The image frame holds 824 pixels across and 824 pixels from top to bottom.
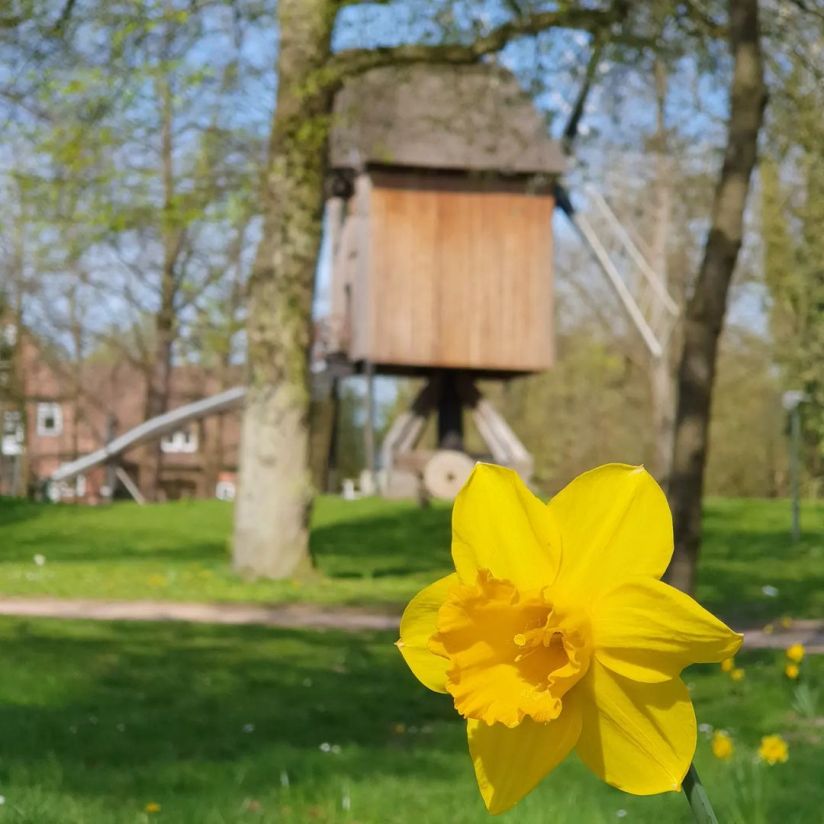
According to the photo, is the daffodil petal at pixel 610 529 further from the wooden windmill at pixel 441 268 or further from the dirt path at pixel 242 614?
the wooden windmill at pixel 441 268

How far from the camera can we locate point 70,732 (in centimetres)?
557

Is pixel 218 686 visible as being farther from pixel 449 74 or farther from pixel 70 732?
pixel 449 74

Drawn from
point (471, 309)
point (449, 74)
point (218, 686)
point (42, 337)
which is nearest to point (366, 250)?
point (471, 309)

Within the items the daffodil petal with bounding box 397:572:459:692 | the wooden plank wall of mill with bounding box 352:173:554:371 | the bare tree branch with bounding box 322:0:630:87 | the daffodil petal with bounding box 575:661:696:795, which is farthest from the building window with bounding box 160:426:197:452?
the daffodil petal with bounding box 575:661:696:795

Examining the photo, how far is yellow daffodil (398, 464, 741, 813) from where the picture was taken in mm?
1253

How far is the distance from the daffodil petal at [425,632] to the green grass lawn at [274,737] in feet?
5.27

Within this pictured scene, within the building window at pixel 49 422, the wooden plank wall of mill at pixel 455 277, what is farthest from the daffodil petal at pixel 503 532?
the building window at pixel 49 422

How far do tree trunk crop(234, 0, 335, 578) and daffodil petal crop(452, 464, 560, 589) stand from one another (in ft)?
41.0

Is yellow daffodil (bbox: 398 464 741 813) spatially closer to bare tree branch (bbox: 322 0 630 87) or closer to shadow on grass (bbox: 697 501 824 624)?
shadow on grass (bbox: 697 501 824 624)

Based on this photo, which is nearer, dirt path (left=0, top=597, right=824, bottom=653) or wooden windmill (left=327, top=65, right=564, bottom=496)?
dirt path (left=0, top=597, right=824, bottom=653)

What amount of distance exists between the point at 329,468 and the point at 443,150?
10422 mm

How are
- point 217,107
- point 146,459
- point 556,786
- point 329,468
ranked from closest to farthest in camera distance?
point 556,786, point 217,107, point 329,468, point 146,459

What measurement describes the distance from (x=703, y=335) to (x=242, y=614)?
4872 millimetres

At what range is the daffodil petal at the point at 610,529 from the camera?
130 centimetres
